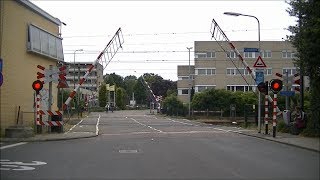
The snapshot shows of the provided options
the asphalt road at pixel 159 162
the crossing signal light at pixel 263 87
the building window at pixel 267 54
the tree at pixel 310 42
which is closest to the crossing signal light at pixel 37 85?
the asphalt road at pixel 159 162

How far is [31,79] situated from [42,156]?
15.5 meters

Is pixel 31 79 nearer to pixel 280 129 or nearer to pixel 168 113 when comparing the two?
pixel 280 129

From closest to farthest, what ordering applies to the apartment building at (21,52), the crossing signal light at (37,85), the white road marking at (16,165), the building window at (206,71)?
the white road marking at (16,165) < the crossing signal light at (37,85) < the apartment building at (21,52) < the building window at (206,71)

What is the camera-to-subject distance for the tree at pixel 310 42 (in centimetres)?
2256

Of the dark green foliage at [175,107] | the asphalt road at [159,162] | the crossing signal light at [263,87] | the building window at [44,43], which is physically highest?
the building window at [44,43]

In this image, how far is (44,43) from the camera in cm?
3250

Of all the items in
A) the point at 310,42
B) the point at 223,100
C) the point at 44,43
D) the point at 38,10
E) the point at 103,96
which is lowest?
the point at 223,100

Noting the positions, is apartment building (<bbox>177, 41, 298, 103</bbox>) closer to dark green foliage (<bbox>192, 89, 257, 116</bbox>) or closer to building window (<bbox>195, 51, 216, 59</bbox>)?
building window (<bbox>195, 51, 216, 59</bbox>)

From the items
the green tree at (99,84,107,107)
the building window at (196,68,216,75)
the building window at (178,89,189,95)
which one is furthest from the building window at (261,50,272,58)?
the green tree at (99,84,107,107)

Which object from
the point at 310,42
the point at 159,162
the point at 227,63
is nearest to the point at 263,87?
the point at 310,42

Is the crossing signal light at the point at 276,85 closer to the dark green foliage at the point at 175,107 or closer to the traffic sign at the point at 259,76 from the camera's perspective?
the traffic sign at the point at 259,76

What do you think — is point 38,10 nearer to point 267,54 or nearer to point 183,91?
point 267,54

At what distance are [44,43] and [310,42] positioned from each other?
1696 centimetres

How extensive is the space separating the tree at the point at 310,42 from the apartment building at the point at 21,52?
46.4 ft
